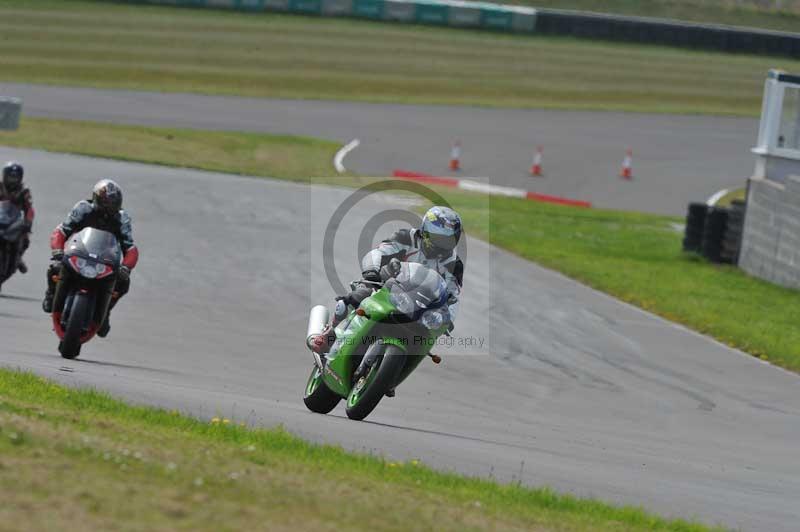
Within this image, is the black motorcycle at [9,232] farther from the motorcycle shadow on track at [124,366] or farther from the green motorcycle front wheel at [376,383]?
the green motorcycle front wheel at [376,383]

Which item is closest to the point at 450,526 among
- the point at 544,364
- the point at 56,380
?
the point at 56,380

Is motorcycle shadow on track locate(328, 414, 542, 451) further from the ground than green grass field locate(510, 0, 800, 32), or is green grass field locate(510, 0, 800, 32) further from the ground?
green grass field locate(510, 0, 800, 32)

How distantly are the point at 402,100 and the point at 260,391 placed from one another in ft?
110

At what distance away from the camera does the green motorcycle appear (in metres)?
9.52

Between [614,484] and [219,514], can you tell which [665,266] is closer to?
[614,484]

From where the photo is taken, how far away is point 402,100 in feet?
146

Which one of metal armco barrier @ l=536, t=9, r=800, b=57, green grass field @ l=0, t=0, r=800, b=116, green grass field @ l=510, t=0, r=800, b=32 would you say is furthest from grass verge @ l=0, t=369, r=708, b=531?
green grass field @ l=510, t=0, r=800, b=32

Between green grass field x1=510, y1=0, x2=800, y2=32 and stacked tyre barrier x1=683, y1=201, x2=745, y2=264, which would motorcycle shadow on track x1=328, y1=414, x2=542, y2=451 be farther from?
green grass field x1=510, y1=0, x2=800, y2=32

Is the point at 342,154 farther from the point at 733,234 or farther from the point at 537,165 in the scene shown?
the point at 733,234

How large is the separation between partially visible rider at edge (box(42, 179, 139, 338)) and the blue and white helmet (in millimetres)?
3403

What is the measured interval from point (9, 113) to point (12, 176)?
1605 centimetres

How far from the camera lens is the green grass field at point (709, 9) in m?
56.9

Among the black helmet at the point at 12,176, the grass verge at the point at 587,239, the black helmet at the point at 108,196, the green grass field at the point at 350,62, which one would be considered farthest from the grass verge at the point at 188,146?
the black helmet at the point at 108,196

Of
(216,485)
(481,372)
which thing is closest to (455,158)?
(481,372)
